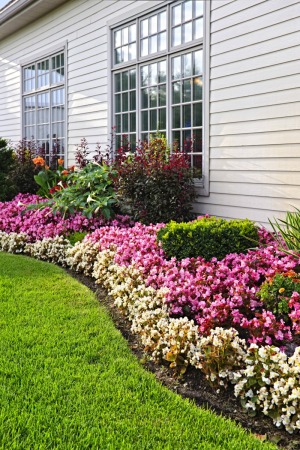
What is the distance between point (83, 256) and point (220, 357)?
3.09 metres

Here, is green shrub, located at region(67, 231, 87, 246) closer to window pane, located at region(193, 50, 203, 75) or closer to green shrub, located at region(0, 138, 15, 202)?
window pane, located at region(193, 50, 203, 75)

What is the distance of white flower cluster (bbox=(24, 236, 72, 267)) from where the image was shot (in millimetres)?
6781

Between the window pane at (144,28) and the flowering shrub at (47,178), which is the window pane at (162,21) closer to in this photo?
the window pane at (144,28)

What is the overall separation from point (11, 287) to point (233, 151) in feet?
10.4

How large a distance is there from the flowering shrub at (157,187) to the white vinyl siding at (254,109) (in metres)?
0.40

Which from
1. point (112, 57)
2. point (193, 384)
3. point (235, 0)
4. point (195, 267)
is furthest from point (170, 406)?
point (112, 57)

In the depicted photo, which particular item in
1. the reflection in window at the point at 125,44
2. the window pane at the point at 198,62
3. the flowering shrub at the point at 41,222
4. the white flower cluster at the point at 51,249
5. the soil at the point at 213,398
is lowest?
the soil at the point at 213,398

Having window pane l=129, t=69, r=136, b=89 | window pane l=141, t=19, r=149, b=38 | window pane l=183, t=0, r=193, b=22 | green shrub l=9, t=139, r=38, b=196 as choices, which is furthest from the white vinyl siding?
green shrub l=9, t=139, r=38, b=196

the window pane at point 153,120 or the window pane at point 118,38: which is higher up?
the window pane at point 118,38

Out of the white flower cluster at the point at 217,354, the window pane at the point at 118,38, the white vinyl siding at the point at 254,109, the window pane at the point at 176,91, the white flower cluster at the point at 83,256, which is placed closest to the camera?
the white flower cluster at the point at 217,354

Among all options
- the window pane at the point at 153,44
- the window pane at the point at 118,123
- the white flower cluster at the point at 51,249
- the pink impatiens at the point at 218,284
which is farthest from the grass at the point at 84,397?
the window pane at the point at 118,123

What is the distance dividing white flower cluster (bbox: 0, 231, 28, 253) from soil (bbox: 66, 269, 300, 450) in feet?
12.7

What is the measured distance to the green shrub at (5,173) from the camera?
34.5 ft

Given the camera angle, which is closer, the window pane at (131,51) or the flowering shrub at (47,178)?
the window pane at (131,51)
